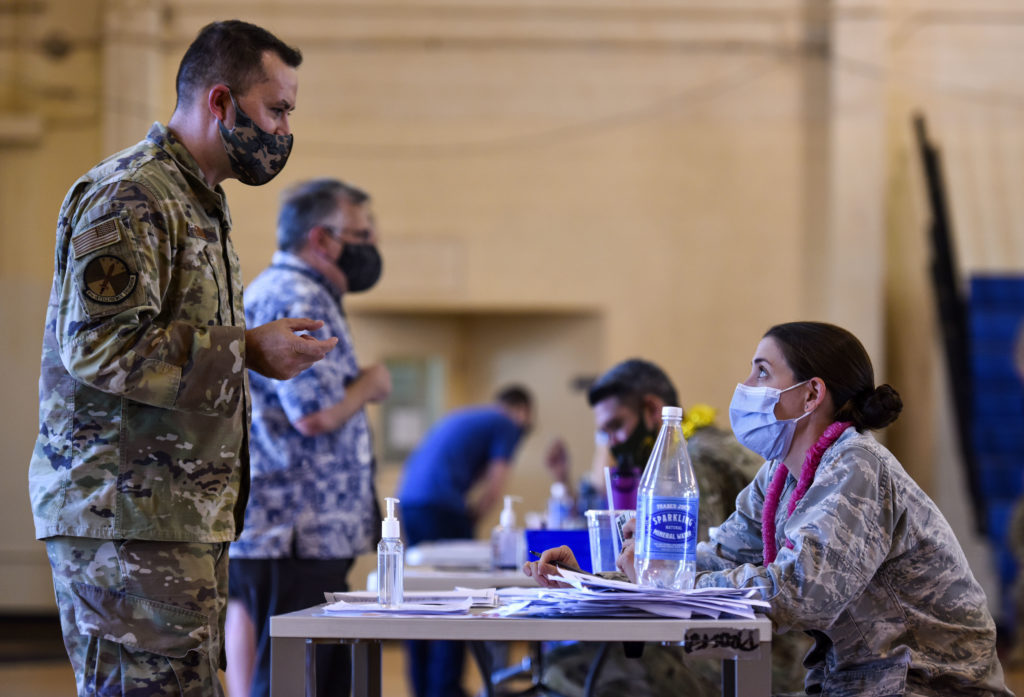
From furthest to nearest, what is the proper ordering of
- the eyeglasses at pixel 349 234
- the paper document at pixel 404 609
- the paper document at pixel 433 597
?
1. the eyeglasses at pixel 349 234
2. the paper document at pixel 433 597
3. the paper document at pixel 404 609

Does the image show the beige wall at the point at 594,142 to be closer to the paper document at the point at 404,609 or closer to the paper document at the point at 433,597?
the paper document at the point at 433,597

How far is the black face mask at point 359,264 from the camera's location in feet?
10.6

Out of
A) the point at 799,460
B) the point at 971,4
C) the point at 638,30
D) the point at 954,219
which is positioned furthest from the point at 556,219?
the point at 799,460

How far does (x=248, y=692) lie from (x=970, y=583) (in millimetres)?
1833

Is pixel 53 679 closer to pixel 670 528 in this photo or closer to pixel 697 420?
pixel 697 420

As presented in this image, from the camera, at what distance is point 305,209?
322 cm

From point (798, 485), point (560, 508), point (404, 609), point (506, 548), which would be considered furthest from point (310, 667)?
point (560, 508)

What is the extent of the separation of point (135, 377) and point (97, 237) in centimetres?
22

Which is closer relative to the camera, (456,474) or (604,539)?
(604,539)

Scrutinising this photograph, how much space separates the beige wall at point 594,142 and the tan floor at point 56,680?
62.5 inches

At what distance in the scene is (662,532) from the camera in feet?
5.78

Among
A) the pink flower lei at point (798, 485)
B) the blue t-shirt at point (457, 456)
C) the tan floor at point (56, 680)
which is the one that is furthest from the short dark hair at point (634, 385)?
the blue t-shirt at point (457, 456)

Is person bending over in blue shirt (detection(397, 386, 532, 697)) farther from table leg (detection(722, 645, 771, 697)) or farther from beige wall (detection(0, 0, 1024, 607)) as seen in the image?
table leg (detection(722, 645, 771, 697))

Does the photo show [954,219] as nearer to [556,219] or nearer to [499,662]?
[556,219]
